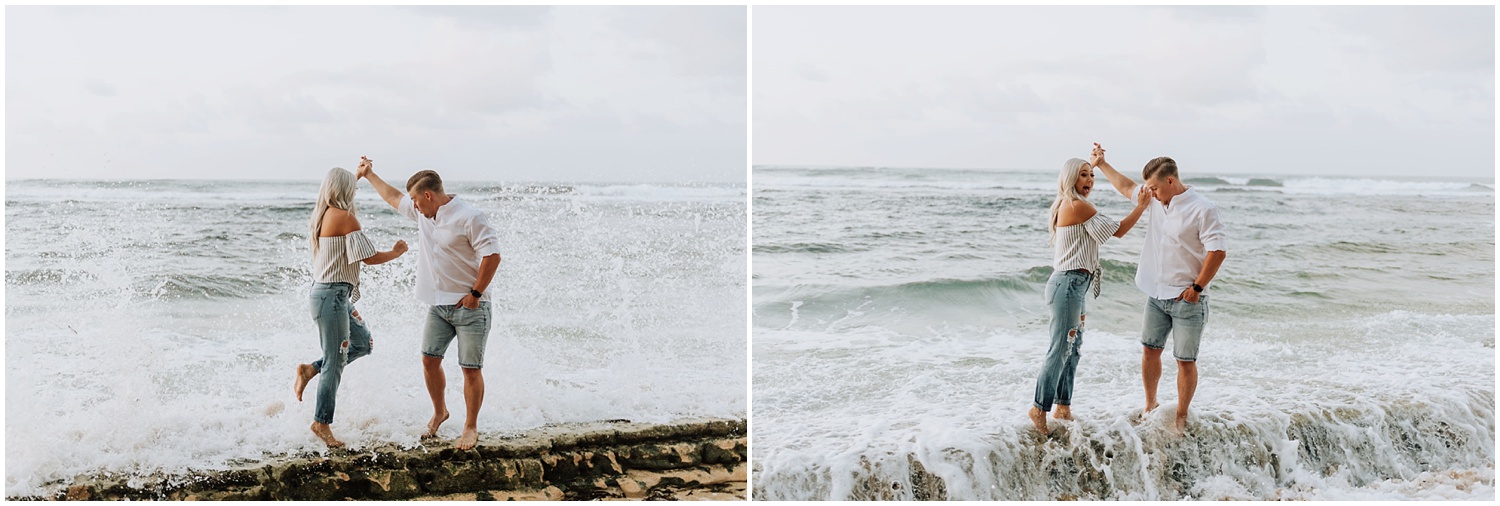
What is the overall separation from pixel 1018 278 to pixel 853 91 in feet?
16.7

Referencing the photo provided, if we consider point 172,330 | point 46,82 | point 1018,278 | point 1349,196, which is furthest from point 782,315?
point 1349,196

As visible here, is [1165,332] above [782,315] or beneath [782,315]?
above

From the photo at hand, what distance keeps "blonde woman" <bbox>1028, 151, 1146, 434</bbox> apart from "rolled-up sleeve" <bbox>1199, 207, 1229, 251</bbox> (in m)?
0.20

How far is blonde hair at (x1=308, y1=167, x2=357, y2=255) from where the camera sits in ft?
10.7

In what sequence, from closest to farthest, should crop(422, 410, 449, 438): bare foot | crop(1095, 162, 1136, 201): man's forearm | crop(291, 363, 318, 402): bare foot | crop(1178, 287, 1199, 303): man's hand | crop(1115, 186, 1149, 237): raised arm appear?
crop(1115, 186, 1149, 237): raised arm, crop(1178, 287, 1199, 303): man's hand, crop(1095, 162, 1136, 201): man's forearm, crop(291, 363, 318, 402): bare foot, crop(422, 410, 449, 438): bare foot

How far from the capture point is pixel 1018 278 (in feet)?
24.0

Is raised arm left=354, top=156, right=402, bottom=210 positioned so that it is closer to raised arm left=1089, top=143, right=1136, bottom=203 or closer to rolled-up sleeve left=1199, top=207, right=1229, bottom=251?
raised arm left=1089, top=143, right=1136, bottom=203

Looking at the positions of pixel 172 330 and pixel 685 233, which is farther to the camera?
pixel 685 233

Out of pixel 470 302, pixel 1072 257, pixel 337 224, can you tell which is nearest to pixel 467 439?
pixel 470 302

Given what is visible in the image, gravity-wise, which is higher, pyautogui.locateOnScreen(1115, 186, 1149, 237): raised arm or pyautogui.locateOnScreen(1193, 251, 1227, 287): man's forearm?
pyautogui.locateOnScreen(1115, 186, 1149, 237): raised arm

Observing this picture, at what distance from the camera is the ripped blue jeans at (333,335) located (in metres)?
3.31

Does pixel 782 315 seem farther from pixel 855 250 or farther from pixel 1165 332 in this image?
pixel 1165 332

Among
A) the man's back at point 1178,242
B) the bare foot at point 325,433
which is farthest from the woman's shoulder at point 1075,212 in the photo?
the bare foot at point 325,433

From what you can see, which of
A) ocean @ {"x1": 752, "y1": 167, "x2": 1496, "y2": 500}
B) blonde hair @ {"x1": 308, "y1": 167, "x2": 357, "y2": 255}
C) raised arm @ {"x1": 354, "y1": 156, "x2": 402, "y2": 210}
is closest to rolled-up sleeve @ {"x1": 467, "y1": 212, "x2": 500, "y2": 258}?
raised arm @ {"x1": 354, "y1": 156, "x2": 402, "y2": 210}
